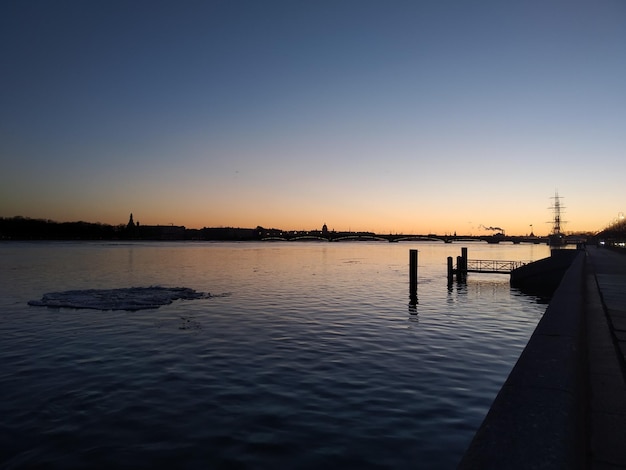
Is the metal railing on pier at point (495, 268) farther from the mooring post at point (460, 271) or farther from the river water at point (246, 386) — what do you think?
the river water at point (246, 386)

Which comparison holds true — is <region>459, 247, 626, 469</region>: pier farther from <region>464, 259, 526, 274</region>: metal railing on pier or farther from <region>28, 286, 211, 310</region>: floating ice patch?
<region>464, 259, 526, 274</region>: metal railing on pier

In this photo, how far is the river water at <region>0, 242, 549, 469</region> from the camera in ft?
32.1

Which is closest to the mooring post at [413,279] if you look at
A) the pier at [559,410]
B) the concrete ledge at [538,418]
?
the pier at [559,410]

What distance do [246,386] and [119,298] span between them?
23743 mm

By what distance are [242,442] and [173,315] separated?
19.0 meters

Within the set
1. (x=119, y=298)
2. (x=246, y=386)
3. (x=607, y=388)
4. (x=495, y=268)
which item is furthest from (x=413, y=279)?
(x=607, y=388)

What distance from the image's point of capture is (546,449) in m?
4.07

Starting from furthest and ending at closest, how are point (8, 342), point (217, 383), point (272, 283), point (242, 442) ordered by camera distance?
point (272, 283), point (8, 342), point (217, 383), point (242, 442)

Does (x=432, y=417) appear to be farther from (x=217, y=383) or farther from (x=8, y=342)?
(x=8, y=342)

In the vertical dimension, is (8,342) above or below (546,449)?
below

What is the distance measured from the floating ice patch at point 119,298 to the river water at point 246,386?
2.10 metres

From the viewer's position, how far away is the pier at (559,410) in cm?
408

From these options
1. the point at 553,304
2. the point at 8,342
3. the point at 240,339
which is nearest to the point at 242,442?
the point at 553,304

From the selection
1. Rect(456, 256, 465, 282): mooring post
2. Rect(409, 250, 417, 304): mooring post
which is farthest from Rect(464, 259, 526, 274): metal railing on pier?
Rect(409, 250, 417, 304): mooring post
